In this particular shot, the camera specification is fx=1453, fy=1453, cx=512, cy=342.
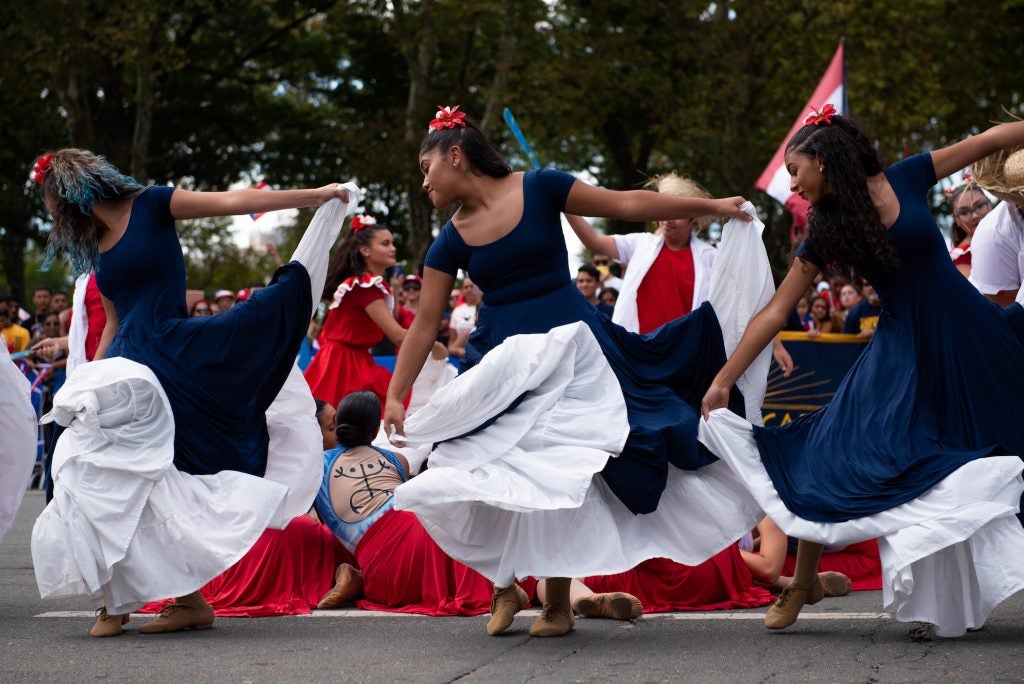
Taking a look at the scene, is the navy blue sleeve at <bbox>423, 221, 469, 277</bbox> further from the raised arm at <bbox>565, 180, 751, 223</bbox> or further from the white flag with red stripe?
the white flag with red stripe

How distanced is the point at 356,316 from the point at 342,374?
1.30ft

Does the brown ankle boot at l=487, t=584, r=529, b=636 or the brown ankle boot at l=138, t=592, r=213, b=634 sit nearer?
the brown ankle boot at l=487, t=584, r=529, b=636

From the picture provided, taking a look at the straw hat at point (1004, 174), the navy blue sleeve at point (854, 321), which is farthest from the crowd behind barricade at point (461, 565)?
the navy blue sleeve at point (854, 321)

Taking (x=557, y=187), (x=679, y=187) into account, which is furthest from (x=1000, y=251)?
(x=679, y=187)

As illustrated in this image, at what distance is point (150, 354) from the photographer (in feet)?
20.0

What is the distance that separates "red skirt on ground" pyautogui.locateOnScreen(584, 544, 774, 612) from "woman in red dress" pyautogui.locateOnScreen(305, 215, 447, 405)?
9.39 ft

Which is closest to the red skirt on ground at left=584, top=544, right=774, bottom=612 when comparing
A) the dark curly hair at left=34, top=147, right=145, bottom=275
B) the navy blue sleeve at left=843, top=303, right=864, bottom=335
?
the dark curly hair at left=34, top=147, right=145, bottom=275

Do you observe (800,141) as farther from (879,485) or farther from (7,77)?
(7,77)

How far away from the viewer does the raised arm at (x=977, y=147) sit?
5.34m

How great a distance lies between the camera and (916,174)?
541 cm

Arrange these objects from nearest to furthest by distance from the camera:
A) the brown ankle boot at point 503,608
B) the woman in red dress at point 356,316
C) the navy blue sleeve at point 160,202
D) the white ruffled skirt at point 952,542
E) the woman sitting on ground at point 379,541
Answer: the white ruffled skirt at point 952,542 → the brown ankle boot at point 503,608 → the navy blue sleeve at point 160,202 → the woman sitting on ground at point 379,541 → the woman in red dress at point 356,316

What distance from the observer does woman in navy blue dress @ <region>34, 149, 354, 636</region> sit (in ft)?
19.9

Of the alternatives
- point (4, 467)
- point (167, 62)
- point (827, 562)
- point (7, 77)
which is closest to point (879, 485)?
point (827, 562)

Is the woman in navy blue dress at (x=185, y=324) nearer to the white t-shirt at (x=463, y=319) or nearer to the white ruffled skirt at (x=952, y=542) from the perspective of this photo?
the white ruffled skirt at (x=952, y=542)
